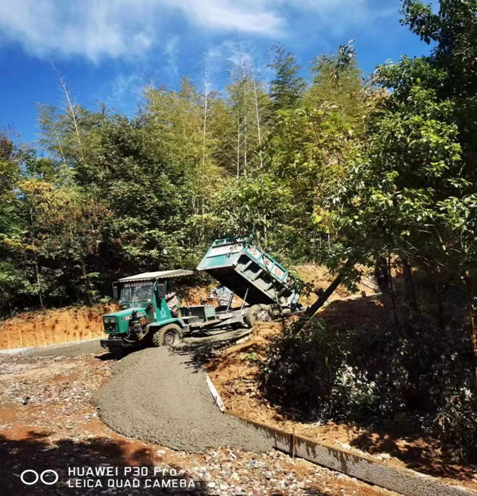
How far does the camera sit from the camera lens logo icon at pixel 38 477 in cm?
361

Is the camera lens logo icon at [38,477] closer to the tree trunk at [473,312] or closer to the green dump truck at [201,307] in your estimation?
the tree trunk at [473,312]

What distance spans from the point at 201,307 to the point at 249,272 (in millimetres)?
1595

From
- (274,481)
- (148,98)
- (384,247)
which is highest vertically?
(148,98)

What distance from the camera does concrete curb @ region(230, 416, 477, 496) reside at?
354 cm

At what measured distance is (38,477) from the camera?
372 cm

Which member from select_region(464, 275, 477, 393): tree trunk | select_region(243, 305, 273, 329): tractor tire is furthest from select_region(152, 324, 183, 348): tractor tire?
select_region(464, 275, 477, 393): tree trunk

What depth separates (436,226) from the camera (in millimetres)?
4254

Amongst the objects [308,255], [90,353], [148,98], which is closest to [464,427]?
[308,255]

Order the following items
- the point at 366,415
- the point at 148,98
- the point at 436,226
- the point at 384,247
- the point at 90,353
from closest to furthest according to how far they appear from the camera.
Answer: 1. the point at 436,226
2. the point at 384,247
3. the point at 366,415
4. the point at 90,353
5. the point at 148,98

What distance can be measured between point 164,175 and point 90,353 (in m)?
7.93

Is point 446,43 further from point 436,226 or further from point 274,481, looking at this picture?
point 274,481

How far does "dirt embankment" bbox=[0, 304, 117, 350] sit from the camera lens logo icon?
10852 millimetres

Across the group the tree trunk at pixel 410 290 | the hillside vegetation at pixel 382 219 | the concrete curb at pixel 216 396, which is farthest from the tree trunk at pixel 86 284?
the tree trunk at pixel 410 290

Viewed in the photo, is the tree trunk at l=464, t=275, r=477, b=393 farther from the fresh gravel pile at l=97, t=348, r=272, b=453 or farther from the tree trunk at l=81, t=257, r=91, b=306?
the tree trunk at l=81, t=257, r=91, b=306
